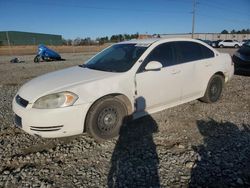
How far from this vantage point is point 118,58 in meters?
4.39

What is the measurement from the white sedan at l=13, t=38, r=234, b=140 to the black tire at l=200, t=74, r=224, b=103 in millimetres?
54

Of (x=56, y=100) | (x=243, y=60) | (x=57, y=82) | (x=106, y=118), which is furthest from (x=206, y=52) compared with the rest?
(x=243, y=60)

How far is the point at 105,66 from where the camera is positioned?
4.22 metres

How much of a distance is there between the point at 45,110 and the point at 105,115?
3.02 ft

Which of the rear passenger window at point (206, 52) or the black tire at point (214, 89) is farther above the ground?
the rear passenger window at point (206, 52)

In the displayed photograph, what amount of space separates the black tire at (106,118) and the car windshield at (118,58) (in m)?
0.64

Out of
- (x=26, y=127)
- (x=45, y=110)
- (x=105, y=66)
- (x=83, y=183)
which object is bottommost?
(x=83, y=183)

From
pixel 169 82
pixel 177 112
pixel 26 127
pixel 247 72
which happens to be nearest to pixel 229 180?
pixel 169 82

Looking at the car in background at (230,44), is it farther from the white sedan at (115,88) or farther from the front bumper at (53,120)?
the front bumper at (53,120)

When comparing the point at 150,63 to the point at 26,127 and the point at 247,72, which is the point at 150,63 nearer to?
the point at 26,127

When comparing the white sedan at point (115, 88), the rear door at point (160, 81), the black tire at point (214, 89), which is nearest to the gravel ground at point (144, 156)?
the white sedan at point (115, 88)

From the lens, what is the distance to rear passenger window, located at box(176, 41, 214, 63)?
4586mm

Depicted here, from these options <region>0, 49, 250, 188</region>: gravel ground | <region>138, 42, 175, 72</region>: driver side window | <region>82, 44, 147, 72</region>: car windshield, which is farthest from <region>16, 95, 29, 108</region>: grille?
<region>138, 42, 175, 72</region>: driver side window

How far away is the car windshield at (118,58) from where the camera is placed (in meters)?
4.02
